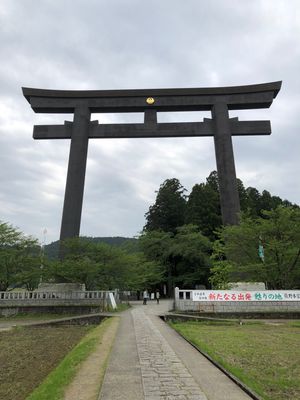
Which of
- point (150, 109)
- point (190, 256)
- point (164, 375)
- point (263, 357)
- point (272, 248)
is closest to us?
point (164, 375)

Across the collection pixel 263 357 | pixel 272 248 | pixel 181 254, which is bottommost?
pixel 263 357

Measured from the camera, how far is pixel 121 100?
82.4 feet

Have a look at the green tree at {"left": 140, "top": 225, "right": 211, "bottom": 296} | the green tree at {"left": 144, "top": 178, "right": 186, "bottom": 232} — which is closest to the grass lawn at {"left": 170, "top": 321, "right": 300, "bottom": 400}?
the green tree at {"left": 140, "top": 225, "right": 211, "bottom": 296}

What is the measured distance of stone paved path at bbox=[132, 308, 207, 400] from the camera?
4766 millimetres

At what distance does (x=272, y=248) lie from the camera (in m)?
18.1

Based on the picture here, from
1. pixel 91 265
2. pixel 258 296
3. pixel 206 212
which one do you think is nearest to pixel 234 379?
pixel 258 296

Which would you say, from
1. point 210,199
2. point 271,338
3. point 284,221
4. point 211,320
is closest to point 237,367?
point 271,338

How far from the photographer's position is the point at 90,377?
581 centimetres

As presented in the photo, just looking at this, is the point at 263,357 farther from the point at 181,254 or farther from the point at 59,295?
the point at 181,254

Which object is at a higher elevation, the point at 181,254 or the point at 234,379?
the point at 181,254

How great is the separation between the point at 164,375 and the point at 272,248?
13.7 meters

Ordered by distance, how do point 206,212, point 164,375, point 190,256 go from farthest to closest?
point 206,212 < point 190,256 < point 164,375

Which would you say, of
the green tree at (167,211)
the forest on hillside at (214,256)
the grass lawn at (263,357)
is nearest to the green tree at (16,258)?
the forest on hillside at (214,256)

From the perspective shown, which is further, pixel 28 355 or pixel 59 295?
pixel 59 295
